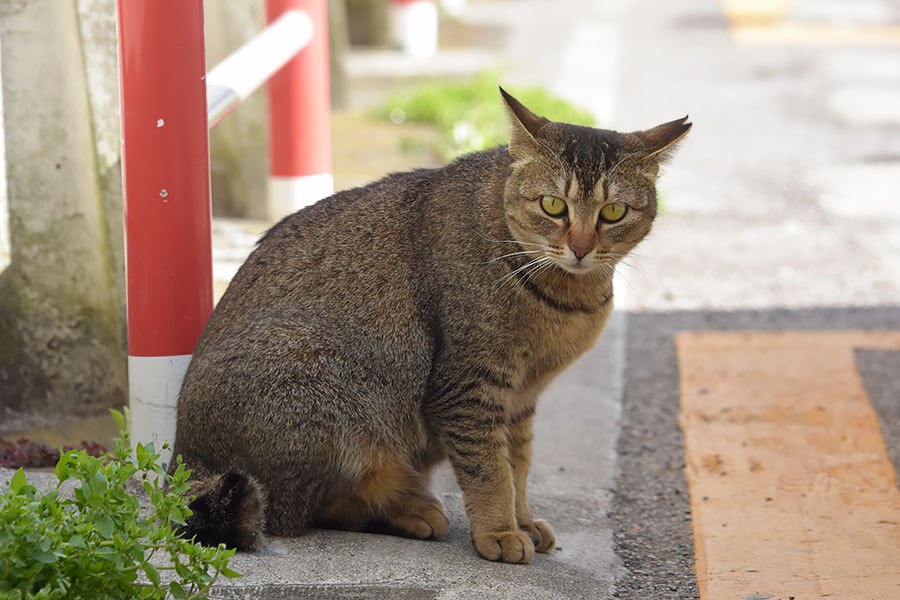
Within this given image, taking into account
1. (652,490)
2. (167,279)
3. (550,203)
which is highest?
(550,203)

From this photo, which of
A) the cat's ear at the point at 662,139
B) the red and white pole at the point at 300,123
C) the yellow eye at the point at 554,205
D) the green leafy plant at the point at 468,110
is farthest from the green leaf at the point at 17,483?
the green leafy plant at the point at 468,110

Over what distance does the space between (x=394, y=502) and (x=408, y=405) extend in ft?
1.03

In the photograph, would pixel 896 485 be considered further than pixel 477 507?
Yes

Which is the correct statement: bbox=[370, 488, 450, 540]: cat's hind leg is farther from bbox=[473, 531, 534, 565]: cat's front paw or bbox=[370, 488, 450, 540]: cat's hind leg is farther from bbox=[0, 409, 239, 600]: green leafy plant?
bbox=[0, 409, 239, 600]: green leafy plant

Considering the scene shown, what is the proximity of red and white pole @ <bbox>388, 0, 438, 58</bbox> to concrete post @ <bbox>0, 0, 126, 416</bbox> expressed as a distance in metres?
8.51

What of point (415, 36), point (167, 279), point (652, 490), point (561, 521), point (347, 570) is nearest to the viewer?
point (347, 570)

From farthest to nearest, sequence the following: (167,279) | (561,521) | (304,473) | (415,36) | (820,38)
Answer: (820,38)
(415,36)
(561,521)
(167,279)
(304,473)

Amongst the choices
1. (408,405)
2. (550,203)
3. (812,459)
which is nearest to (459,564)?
(408,405)

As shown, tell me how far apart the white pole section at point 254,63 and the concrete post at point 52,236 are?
0.50 meters

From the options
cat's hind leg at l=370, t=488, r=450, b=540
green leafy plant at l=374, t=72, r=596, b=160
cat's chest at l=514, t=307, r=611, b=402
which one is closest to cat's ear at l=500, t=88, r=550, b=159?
cat's chest at l=514, t=307, r=611, b=402

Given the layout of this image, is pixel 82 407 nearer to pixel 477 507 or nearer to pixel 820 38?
pixel 477 507

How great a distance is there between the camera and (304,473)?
3148 mm

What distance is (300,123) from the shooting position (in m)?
5.09

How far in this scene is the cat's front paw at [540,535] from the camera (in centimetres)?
346
